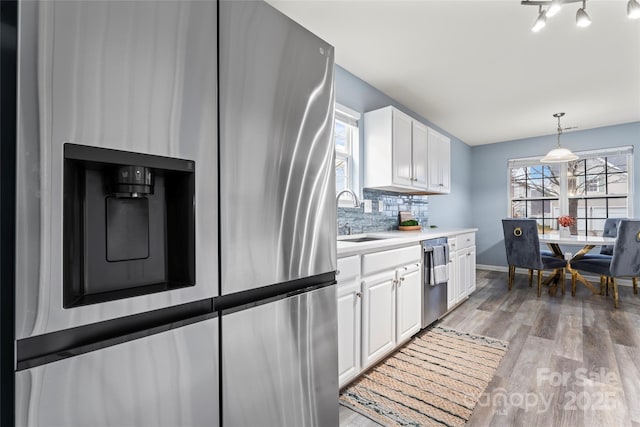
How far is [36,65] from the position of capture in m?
0.59

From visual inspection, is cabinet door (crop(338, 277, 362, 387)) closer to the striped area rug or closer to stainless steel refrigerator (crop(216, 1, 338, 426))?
the striped area rug

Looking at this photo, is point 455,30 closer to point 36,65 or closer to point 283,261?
point 283,261

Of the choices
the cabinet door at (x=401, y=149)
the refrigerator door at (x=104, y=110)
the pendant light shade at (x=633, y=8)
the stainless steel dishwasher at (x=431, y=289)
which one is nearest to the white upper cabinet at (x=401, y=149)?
the cabinet door at (x=401, y=149)

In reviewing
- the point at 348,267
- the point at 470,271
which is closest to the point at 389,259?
the point at 348,267

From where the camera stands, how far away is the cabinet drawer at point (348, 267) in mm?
1743

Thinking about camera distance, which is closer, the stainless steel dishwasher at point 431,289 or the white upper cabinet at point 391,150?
the stainless steel dishwasher at point 431,289

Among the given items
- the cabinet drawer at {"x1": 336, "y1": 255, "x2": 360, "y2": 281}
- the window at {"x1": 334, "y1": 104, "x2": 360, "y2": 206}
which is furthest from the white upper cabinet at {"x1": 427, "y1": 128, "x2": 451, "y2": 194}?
the cabinet drawer at {"x1": 336, "y1": 255, "x2": 360, "y2": 281}

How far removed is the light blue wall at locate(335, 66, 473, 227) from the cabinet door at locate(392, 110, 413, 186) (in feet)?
1.07

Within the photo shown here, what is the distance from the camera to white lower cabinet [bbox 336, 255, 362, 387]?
177cm

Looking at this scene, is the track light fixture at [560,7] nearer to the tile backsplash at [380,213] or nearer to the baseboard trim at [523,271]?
the tile backsplash at [380,213]

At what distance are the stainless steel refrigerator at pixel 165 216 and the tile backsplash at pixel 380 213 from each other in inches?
66.7

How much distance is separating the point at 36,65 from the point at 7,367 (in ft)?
1.90

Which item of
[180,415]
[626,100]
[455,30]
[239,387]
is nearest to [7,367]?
[180,415]

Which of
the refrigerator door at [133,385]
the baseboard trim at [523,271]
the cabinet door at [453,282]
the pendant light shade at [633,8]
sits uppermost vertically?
the pendant light shade at [633,8]
